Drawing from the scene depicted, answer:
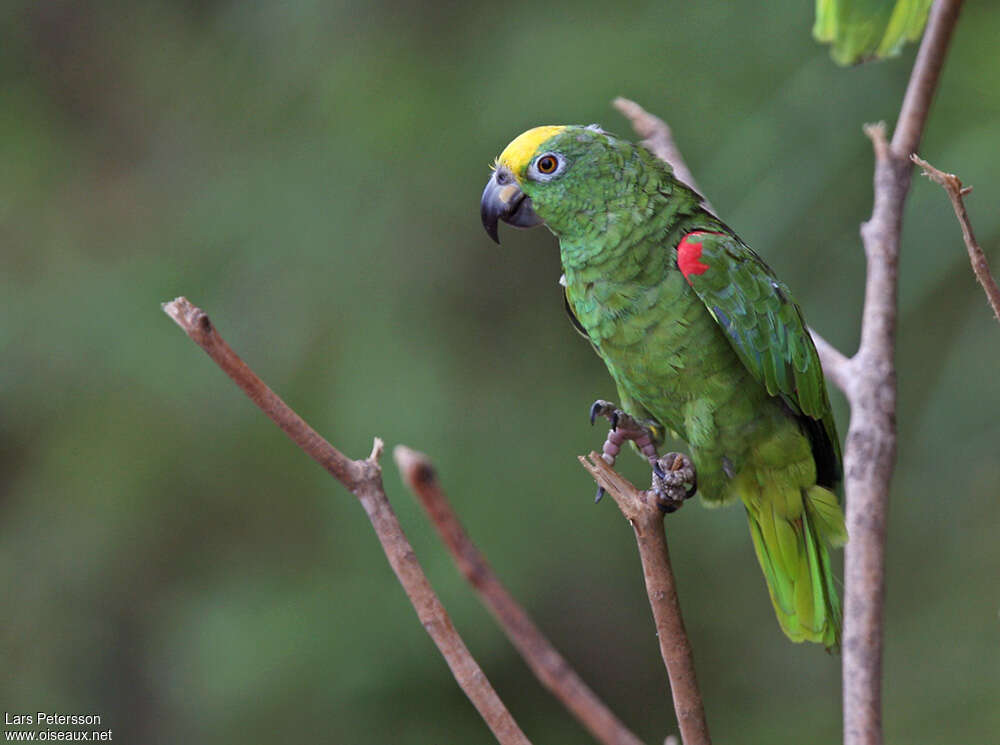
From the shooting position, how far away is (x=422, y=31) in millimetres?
2131

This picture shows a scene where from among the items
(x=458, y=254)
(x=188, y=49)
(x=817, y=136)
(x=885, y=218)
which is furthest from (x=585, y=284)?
(x=188, y=49)

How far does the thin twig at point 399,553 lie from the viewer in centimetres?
57

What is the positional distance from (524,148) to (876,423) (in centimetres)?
47

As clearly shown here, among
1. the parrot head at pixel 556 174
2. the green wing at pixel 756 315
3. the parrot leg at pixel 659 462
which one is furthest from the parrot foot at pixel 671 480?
the parrot head at pixel 556 174

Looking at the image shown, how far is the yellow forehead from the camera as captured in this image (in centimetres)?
101

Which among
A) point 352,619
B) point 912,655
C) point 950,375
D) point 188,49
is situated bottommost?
point 912,655

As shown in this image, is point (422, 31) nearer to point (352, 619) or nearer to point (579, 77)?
point (579, 77)

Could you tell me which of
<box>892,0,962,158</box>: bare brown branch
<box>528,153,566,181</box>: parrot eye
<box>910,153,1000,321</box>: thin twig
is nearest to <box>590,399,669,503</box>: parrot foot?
<box>528,153,566,181</box>: parrot eye

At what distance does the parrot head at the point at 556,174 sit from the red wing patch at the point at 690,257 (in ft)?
0.31

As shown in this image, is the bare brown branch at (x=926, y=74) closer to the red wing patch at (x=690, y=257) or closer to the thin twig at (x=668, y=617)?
the red wing patch at (x=690, y=257)

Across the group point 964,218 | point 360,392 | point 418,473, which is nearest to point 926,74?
point 964,218

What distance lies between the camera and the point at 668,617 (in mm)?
652

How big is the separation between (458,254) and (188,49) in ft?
2.66

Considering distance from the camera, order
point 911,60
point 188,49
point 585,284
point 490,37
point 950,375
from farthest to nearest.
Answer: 1. point 188,49
2. point 490,37
3. point 911,60
4. point 950,375
5. point 585,284
